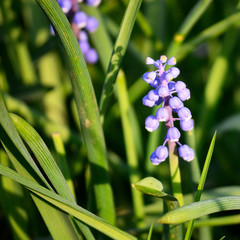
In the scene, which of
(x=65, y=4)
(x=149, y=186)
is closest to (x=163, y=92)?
(x=149, y=186)

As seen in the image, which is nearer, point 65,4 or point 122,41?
point 122,41

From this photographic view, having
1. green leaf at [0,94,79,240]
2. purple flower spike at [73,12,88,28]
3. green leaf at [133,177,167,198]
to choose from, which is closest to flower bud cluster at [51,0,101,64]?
purple flower spike at [73,12,88,28]

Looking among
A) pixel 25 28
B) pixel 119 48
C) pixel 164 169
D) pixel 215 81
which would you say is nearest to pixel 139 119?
pixel 164 169

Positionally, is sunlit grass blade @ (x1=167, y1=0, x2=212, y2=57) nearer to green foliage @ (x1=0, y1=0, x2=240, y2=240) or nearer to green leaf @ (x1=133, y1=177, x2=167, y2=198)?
Answer: green foliage @ (x1=0, y1=0, x2=240, y2=240)

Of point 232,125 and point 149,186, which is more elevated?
point 232,125

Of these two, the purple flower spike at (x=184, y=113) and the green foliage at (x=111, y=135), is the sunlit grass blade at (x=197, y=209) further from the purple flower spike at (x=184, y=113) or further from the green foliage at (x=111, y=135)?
the purple flower spike at (x=184, y=113)

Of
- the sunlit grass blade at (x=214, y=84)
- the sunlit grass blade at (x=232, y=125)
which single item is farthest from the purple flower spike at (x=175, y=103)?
the sunlit grass blade at (x=214, y=84)

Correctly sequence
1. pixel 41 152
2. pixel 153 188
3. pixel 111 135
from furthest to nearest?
pixel 111 135 → pixel 41 152 → pixel 153 188

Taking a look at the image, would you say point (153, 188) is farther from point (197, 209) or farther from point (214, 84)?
point (214, 84)
